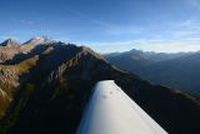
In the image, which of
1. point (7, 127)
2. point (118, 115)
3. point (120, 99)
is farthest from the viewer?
point (7, 127)

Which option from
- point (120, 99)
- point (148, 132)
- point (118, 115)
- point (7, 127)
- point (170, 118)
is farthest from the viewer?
point (7, 127)

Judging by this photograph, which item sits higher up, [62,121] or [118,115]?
[118,115]

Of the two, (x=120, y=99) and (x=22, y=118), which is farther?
(x=22, y=118)

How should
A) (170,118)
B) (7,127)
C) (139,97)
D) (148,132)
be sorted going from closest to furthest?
(148,132) < (170,118) < (139,97) < (7,127)

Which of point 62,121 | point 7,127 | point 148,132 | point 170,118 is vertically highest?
point 148,132

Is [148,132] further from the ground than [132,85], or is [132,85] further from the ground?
[148,132]

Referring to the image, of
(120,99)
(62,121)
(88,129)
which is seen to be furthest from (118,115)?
(62,121)

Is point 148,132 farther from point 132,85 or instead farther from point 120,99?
point 132,85

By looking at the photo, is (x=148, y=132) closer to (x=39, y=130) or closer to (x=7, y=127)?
(x=39, y=130)

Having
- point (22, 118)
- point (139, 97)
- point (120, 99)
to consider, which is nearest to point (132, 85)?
point (139, 97)
